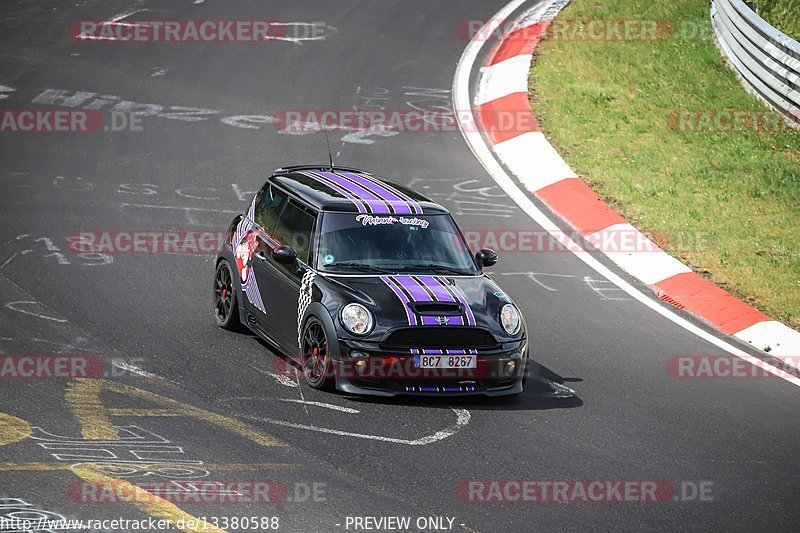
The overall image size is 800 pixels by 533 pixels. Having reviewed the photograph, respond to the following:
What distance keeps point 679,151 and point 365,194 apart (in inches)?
260

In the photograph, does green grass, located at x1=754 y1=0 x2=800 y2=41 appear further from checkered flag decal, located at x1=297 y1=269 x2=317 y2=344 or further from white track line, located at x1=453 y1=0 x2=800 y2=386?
checkered flag decal, located at x1=297 y1=269 x2=317 y2=344

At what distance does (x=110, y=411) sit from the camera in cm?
818

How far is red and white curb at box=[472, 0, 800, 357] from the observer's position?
38.1ft

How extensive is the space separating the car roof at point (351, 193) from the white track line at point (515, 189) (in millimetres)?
2819

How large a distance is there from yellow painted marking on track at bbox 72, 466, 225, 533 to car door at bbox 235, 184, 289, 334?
3.16m

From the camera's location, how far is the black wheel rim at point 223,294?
34.7ft

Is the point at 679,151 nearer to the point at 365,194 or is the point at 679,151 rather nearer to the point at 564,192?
the point at 564,192

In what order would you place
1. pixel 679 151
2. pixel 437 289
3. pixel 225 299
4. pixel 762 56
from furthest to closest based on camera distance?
pixel 762 56
pixel 679 151
pixel 225 299
pixel 437 289

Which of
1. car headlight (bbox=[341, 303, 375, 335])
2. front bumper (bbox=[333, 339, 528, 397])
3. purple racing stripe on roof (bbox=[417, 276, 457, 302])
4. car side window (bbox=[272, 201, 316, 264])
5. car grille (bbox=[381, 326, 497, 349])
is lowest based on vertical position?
front bumper (bbox=[333, 339, 528, 397])

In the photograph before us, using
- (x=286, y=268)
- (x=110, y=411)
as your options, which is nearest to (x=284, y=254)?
(x=286, y=268)

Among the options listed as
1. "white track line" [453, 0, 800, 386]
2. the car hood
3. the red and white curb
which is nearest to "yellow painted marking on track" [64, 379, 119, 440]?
the car hood

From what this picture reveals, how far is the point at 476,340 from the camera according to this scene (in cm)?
899

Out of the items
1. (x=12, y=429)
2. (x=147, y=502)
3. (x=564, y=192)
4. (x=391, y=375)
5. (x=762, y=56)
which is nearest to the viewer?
(x=147, y=502)

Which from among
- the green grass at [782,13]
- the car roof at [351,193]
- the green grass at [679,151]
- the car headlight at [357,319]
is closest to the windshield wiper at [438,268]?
the car roof at [351,193]
